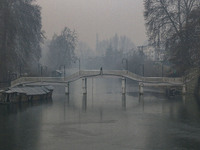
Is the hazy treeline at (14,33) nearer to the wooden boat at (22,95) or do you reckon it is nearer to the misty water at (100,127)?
the wooden boat at (22,95)

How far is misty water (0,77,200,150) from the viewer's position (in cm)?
2247

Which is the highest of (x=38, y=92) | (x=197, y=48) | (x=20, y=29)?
(x=20, y=29)

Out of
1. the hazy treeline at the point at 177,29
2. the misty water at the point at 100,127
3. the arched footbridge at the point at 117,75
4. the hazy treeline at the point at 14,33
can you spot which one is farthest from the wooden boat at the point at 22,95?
the hazy treeline at the point at 177,29

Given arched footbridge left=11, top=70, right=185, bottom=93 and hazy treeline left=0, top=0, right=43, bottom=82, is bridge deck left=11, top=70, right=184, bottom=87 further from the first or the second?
hazy treeline left=0, top=0, right=43, bottom=82

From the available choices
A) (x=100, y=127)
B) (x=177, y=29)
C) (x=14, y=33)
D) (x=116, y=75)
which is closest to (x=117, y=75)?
(x=116, y=75)

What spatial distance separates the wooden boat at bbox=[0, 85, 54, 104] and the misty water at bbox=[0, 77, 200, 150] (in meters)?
3.05

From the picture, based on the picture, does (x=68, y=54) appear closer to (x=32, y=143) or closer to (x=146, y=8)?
(x=146, y=8)

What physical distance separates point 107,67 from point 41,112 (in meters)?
123

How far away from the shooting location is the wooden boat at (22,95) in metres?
45.5

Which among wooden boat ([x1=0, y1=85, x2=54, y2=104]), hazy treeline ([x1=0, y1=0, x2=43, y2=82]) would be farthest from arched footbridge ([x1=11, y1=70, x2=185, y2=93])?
hazy treeline ([x1=0, y1=0, x2=43, y2=82])

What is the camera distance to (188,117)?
33.8 meters

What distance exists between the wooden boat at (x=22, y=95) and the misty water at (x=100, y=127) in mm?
3053

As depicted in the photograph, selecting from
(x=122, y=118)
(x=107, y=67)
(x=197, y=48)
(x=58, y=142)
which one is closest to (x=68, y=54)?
(x=107, y=67)

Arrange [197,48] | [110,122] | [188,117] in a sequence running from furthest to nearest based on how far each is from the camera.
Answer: [197,48], [188,117], [110,122]
